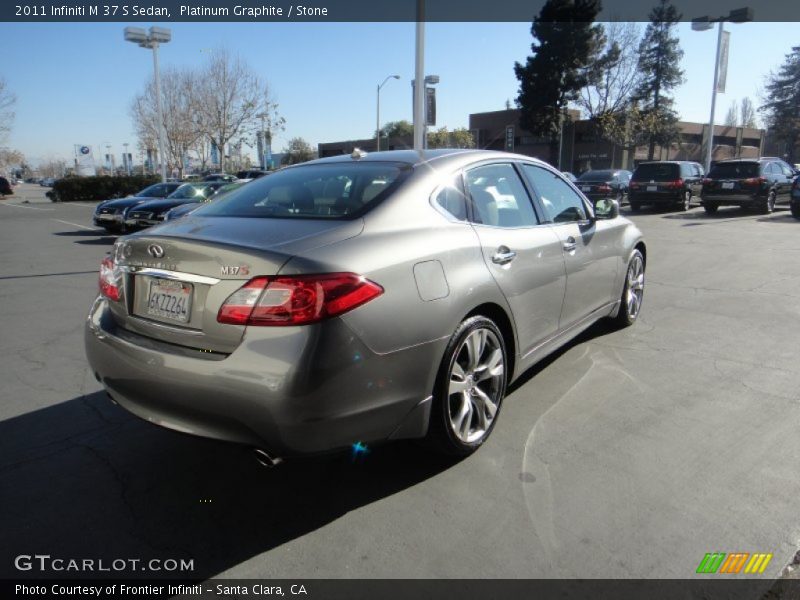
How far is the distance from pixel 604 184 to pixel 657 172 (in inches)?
78.3

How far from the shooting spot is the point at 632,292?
559cm

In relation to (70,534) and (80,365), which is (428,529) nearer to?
(70,534)

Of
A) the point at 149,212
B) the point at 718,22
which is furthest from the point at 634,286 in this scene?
the point at 718,22

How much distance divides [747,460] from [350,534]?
2.20 m

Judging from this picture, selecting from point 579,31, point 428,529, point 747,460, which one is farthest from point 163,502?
point 579,31

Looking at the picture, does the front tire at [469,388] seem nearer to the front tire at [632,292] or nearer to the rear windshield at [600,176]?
the front tire at [632,292]

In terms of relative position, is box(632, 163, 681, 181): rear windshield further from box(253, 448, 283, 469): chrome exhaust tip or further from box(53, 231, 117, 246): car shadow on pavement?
box(253, 448, 283, 469): chrome exhaust tip

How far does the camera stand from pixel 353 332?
2.33 m

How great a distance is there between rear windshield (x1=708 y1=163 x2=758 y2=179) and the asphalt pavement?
1580 centimetres

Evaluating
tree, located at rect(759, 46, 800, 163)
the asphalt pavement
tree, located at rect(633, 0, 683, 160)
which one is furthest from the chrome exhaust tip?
tree, located at rect(759, 46, 800, 163)

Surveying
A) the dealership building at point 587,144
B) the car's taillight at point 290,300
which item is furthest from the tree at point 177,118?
the car's taillight at point 290,300

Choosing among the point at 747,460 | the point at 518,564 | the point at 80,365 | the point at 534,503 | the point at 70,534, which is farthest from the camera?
the point at 80,365

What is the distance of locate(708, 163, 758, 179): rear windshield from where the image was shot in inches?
705

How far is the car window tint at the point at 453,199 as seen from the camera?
311 cm
